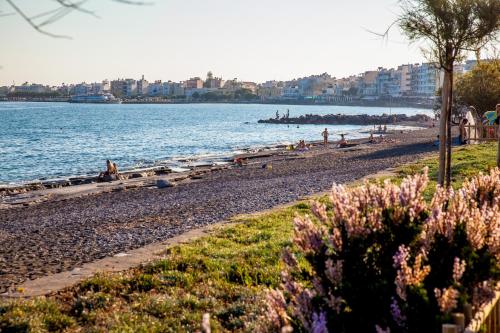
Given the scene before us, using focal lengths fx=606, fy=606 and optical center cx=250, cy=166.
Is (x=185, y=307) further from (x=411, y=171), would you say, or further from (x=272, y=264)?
(x=411, y=171)

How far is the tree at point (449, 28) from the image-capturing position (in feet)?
38.8

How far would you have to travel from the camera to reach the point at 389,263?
4512mm

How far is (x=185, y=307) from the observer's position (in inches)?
291

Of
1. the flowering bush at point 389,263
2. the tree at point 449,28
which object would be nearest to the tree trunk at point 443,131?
the tree at point 449,28

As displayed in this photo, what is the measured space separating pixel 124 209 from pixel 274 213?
8.06m

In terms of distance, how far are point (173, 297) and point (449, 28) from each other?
7.83m

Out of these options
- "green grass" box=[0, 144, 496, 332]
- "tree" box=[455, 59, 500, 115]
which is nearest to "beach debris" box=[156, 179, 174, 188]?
"green grass" box=[0, 144, 496, 332]

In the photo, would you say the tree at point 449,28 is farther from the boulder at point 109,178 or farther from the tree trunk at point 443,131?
the boulder at point 109,178

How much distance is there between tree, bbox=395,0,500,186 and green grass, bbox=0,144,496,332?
4298 millimetres

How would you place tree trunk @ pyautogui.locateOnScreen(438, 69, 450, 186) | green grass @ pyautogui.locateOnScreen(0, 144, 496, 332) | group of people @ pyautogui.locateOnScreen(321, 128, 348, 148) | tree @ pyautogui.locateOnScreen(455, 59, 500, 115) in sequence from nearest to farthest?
green grass @ pyautogui.locateOnScreen(0, 144, 496, 332)
tree trunk @ pyautogui.locateOnScreen(438, 69, 450, 186)
tree @ pyautogui.locateOnScreen(455, 59, 500, 115)
group of people @ pyautogui.locateOnScreen(321, 128, 348, 148)

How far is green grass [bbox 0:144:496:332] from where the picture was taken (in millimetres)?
6754

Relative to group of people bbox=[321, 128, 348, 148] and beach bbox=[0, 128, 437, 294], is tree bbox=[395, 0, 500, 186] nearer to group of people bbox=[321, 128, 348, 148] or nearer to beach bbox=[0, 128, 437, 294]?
beach bbox=[0, 128, 437, 294]

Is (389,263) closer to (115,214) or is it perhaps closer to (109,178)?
(115,214)

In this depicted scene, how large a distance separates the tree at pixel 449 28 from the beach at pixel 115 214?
264 inches
